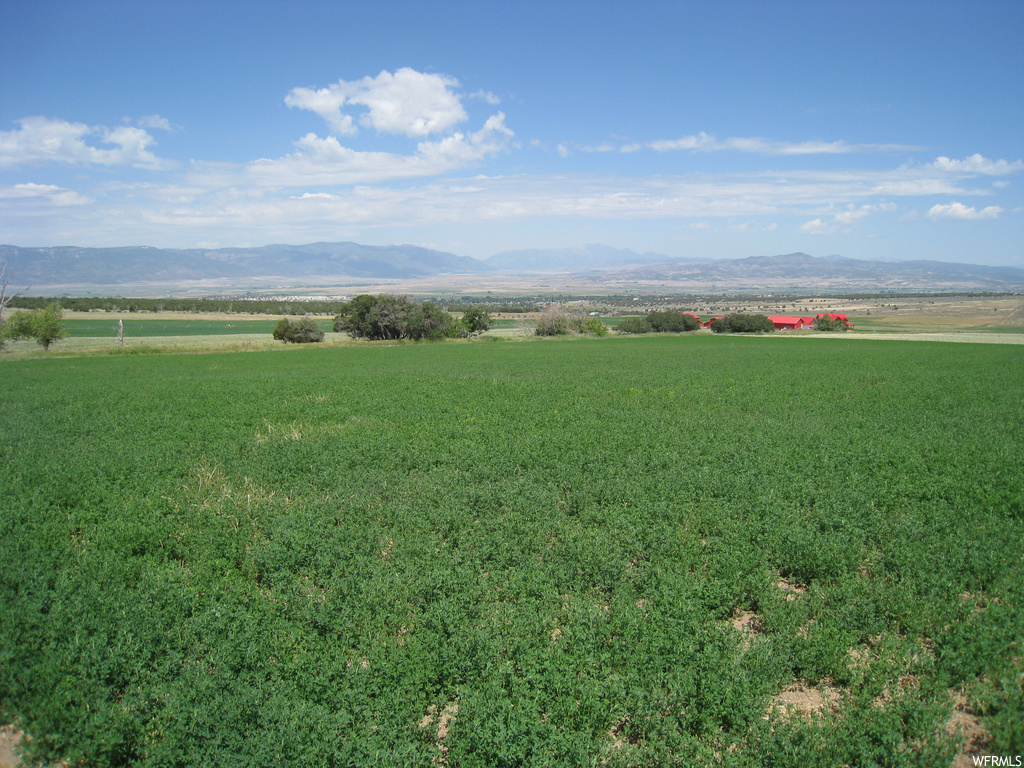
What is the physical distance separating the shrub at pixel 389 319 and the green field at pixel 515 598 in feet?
204

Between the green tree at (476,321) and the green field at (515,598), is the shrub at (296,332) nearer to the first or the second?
the green tree at (476,321)

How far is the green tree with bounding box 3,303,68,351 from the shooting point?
63656 millimetres

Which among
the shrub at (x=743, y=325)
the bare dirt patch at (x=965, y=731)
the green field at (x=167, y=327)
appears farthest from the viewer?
the shrub at (x=743, y=325)

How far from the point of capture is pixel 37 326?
208 feet

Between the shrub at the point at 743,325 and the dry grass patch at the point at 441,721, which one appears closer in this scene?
the dry grass patch at the point at 441,721

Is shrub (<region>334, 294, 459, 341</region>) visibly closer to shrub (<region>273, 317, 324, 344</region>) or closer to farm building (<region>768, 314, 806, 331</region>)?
shrub (<region>273, 317, 324, 344</region>)

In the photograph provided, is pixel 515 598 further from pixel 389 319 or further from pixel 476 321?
pixel 476 321

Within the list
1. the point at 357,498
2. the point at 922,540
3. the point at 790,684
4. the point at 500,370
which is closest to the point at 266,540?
the point at 357,498

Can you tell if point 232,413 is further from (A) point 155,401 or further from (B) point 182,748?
(B) point 182,748

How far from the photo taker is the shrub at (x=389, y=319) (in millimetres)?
77500

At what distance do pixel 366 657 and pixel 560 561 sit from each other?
3.13 m

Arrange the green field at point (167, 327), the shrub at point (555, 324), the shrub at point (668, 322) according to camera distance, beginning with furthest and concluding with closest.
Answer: the shrub at point (668, 322), the green field at point (167, 327), the shrub at point (555, 324)

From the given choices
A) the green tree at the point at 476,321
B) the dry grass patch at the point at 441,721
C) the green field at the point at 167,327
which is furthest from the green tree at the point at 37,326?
the dry grass patch at the point at 441,721

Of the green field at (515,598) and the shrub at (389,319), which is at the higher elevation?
the shrub at (389,319)
